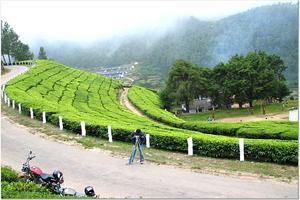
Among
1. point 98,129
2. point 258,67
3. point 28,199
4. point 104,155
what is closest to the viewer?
point 28,199

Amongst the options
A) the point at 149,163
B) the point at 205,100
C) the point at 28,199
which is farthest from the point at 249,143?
the point at 205,100

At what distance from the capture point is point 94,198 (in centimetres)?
1310

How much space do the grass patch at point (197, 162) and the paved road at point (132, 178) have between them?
0.65 m

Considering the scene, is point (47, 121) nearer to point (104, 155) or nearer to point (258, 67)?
point (104, 155)

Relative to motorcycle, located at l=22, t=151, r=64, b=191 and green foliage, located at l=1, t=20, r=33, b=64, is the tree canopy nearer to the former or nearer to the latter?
green foliage, located at l=1, t=20, r=33, b=64

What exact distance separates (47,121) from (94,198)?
17.1 meters

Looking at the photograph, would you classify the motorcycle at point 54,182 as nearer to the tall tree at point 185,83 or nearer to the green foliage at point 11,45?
the tall tree at point 185,83

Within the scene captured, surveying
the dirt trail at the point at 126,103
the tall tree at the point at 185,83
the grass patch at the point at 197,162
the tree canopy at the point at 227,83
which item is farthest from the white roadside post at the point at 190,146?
the tall tree at the point at 185,83

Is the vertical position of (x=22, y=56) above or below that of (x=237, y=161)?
above

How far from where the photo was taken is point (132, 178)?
651 inches

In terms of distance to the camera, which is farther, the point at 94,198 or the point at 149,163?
the point at 149,163

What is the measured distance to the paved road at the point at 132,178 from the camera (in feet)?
47.7

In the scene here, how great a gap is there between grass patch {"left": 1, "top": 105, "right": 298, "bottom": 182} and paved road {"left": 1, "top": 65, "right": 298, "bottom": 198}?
0.65m

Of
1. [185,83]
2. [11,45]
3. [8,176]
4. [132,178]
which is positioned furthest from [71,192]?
[11,45]
